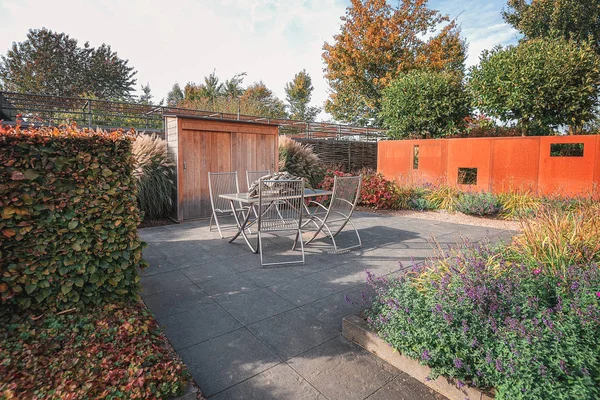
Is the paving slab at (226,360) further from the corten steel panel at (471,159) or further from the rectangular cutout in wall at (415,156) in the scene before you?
the rectangular cutout in wall at (415,156)

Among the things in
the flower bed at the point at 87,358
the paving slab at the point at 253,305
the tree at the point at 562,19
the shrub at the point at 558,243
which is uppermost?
the tree at the point at 562,19

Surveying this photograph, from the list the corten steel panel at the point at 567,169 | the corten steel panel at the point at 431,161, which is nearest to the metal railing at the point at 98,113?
the corten steel panel at the point at 431,161

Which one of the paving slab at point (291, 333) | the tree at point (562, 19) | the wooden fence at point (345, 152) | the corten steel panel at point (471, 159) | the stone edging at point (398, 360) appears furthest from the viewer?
the tree at point (562, 19)

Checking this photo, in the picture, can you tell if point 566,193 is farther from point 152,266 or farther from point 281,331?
point 152,266

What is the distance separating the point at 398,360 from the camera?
1.93 metres

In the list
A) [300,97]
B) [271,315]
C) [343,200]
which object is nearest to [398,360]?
[271,315]

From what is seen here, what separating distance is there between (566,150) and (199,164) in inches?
299

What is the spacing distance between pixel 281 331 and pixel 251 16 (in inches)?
297

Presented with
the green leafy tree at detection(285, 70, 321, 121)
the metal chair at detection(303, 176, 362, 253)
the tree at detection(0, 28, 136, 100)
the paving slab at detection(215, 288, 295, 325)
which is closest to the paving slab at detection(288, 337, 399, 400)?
the paving slab at detection(215, 288, 295, 325)

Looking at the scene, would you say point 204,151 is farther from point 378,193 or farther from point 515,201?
point 515,201

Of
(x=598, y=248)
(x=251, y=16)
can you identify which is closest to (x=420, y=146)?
(x=251, y=16)

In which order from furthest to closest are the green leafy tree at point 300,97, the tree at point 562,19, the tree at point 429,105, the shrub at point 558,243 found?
the green leafy tree at point 300,97, the tree at point 562,19, the tree at point 429,105, the shrub at point 558,243

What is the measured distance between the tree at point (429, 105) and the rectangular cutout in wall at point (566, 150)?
2452 millimetres

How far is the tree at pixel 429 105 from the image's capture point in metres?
9.05
